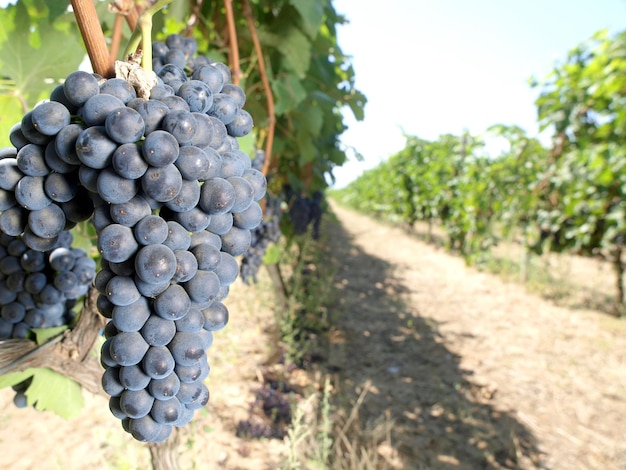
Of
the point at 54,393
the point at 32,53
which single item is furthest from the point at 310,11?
the point at 54,393

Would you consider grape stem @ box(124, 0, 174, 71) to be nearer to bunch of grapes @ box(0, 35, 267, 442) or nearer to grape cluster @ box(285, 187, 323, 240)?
bunch of grapes @ box(0, 35, 267, 442)

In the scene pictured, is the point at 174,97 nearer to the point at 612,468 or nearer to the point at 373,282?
the point at 612,468

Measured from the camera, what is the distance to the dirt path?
3230 millimetres

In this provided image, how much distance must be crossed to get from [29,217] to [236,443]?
9.11 feet

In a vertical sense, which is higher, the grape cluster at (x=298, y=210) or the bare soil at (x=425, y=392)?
the grape cluster at (x=298, y=210)

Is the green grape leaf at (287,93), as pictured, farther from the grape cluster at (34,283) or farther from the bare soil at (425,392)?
the bare soil at (425,392)

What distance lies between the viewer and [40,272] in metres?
1.04

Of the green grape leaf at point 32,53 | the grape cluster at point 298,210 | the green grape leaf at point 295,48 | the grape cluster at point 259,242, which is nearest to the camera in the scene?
the green grape leaf at point 32,53

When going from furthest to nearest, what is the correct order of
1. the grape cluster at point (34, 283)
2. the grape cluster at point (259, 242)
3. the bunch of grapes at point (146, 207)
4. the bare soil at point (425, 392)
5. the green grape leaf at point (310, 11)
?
the bare soil at point (425, 392)
the grape cluster at point (259, 242)
the green grape leaf at point (310, 11)
the grape cluster at point (34, 283)
the bunch of grapes at point (146, 207)

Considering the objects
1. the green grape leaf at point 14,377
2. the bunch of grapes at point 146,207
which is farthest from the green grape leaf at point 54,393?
the bunch of grapes at point 146,207

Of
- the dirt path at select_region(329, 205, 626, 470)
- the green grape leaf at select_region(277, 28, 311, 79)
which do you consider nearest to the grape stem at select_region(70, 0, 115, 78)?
the green grape leaf at select_region(277, 28, 311, 79)

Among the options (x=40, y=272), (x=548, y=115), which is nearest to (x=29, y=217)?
(x=40, y=272)

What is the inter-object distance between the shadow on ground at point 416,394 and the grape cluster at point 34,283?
2546 mm

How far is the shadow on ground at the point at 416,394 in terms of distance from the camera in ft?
10.2
